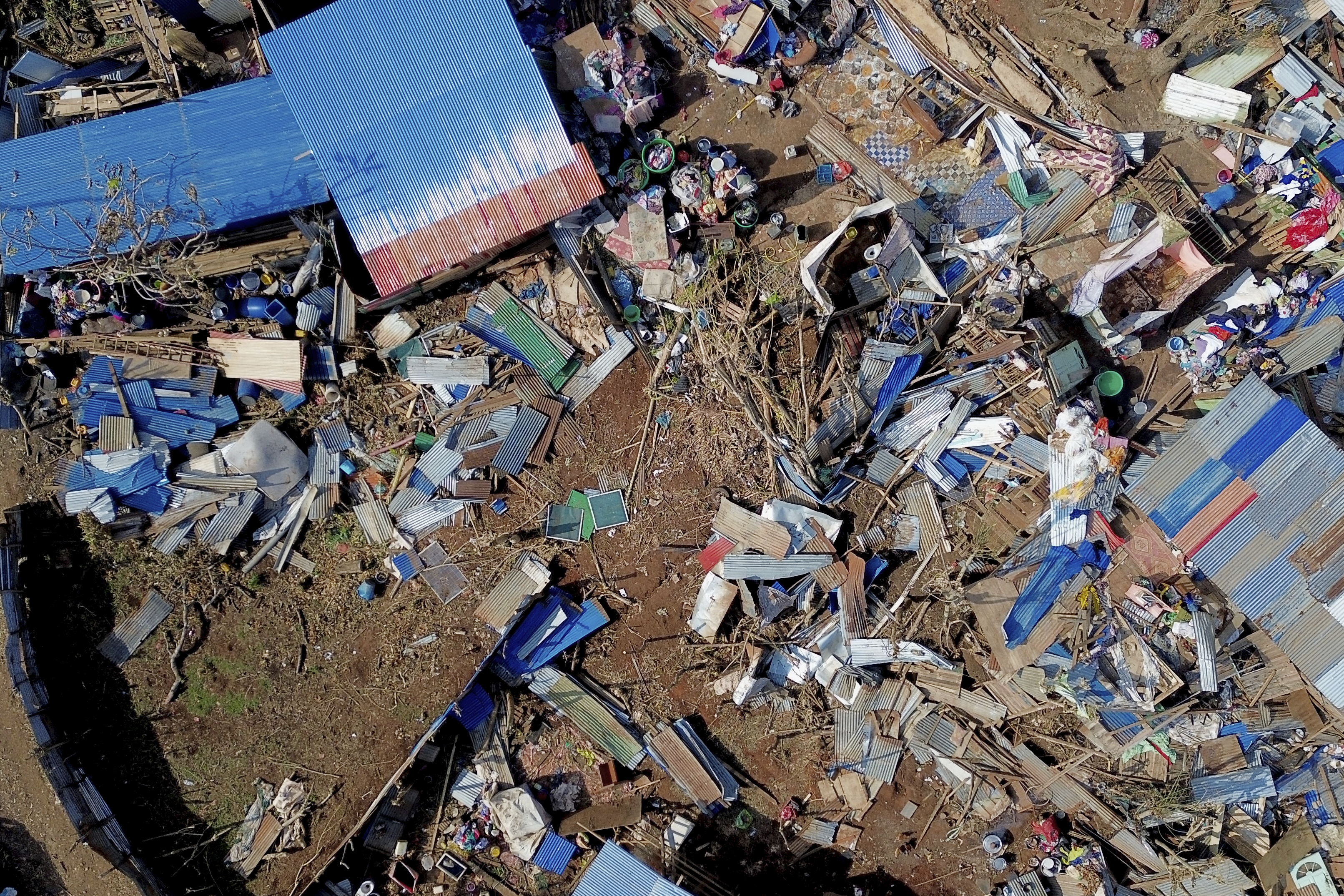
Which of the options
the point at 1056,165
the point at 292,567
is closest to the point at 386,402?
the point at 292,567

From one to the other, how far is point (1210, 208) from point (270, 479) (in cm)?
1588

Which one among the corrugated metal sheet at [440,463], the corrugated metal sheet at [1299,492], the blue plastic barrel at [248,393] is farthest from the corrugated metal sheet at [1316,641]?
the blue plastic barrel at [248,393]

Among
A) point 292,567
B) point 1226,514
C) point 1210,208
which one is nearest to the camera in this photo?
point 1226,514

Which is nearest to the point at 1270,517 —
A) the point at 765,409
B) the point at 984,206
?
the point at 984,206

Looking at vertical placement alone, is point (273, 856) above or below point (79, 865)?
above

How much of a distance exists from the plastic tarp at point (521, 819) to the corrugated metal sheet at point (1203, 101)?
1541cm

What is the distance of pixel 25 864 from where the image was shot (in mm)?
13031

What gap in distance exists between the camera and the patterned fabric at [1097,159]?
40.6ft

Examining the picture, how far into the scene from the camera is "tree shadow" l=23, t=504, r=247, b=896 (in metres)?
13.3

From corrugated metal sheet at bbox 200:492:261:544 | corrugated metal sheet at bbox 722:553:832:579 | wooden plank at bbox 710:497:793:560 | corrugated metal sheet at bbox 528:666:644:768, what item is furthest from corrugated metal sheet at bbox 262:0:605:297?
corrugated metal sheet at bbox 528:666:644:768

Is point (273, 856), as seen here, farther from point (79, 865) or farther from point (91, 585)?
point (91, 585)

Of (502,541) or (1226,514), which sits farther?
(502,541)

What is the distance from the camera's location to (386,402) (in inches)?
532

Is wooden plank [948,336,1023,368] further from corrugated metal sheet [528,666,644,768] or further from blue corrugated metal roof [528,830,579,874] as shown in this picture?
blue corrugated metal roof [528,830,579,874]
